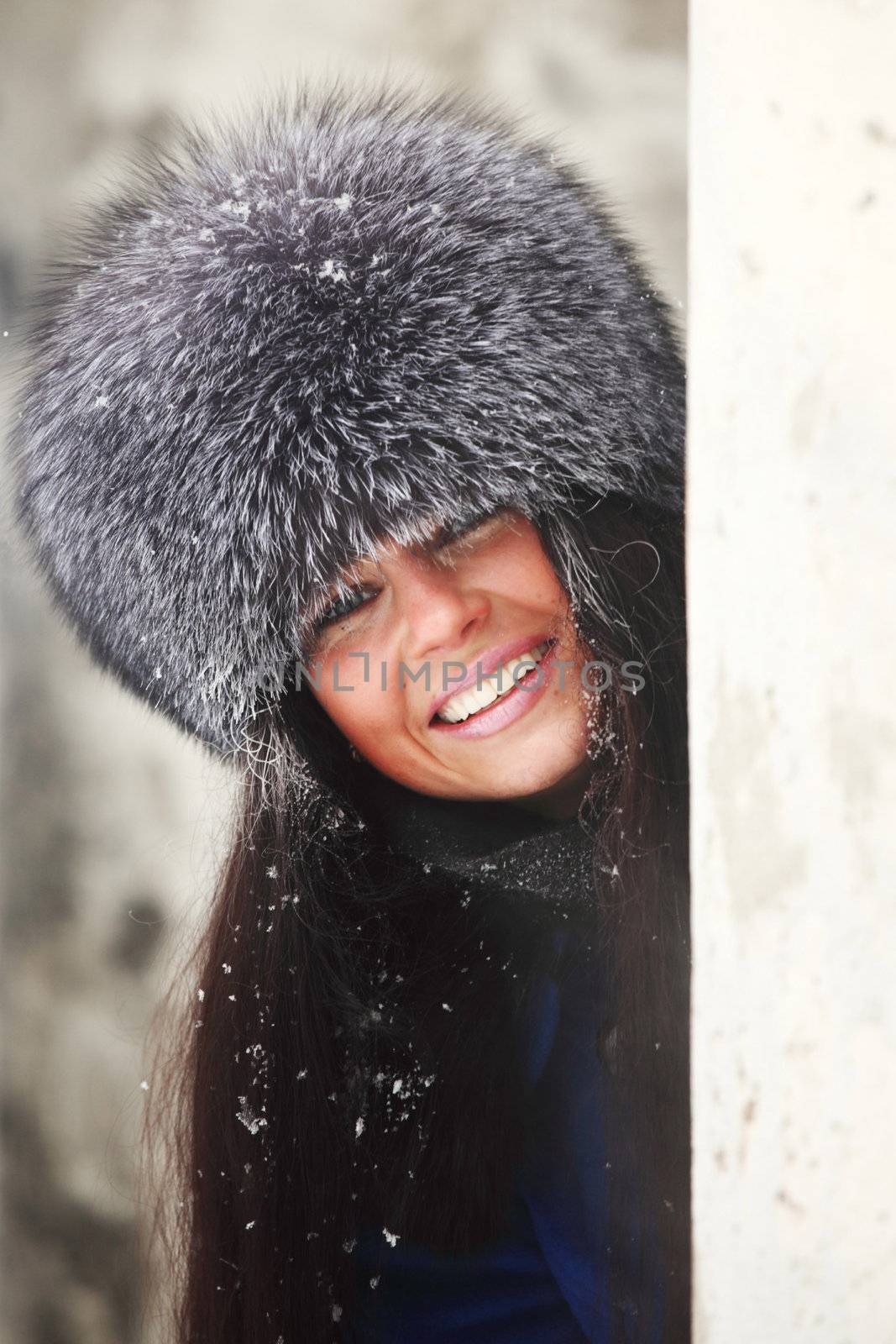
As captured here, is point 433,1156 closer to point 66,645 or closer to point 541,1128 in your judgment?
point 541,1128

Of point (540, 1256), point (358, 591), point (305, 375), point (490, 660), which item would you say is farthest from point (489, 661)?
point (540, 1256)

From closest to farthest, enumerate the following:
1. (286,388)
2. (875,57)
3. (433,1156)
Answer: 1. (875,57)
2. (286,388)
3. (433,1156)

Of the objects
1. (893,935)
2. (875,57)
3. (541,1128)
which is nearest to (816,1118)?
(893,935)

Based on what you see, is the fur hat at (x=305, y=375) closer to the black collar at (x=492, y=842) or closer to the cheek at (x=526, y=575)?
the cheek at (x=526, y=575)

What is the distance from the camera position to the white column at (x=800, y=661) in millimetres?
389

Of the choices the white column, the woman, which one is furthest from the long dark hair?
the white column

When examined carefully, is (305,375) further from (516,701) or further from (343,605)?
(516,701)

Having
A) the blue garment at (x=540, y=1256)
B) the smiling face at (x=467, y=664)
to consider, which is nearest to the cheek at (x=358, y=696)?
the smiling face at (x=467, y=664)

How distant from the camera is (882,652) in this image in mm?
393

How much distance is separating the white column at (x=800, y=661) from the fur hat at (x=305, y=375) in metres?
0.20

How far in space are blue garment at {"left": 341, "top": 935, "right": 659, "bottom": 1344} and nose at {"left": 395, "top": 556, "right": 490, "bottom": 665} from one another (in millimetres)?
257

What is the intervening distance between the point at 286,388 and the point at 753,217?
29cm

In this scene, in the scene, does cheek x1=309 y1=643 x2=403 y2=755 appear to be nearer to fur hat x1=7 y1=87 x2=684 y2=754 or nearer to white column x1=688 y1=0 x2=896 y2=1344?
fur hat x1=7 y1=87 x2=684 y2=754

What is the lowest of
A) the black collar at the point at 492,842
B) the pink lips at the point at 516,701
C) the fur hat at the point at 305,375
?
the black collar at the point at 492,842
